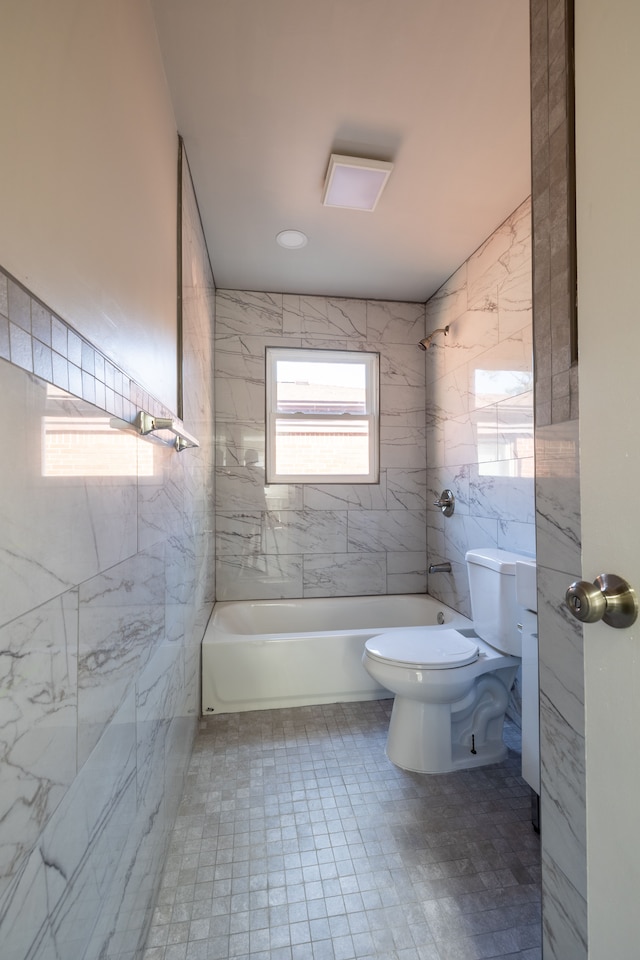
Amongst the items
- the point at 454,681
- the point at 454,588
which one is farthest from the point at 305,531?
the point at 454,681

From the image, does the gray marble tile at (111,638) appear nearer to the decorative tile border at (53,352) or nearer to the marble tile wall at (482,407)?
the decorative tile border at (53,352)

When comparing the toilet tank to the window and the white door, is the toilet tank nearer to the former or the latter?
the window

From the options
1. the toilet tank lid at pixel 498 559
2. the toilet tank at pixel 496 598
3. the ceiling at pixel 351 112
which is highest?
the ceiling at pixel 351 112

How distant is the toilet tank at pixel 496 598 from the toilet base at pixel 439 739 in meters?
0.34

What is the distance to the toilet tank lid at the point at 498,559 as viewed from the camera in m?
1.91

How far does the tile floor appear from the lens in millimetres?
1134

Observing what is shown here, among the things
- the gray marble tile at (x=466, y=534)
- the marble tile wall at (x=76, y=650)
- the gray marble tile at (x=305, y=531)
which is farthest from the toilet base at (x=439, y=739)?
the gray marble tile at (x=305, y=531)

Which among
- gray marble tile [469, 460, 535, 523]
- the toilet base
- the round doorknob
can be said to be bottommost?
the toilet base

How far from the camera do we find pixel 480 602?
2107mm

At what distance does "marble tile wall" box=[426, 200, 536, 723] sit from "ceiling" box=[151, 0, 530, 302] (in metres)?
0.27

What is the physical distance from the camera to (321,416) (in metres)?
3.10

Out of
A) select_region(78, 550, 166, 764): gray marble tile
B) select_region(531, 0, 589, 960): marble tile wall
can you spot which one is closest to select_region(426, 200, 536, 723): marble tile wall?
select_region(531, 0, 589, 960): marble tile wall

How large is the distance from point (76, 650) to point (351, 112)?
188cm

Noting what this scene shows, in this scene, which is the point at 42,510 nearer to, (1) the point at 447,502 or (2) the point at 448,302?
(1) the point at 447,502
